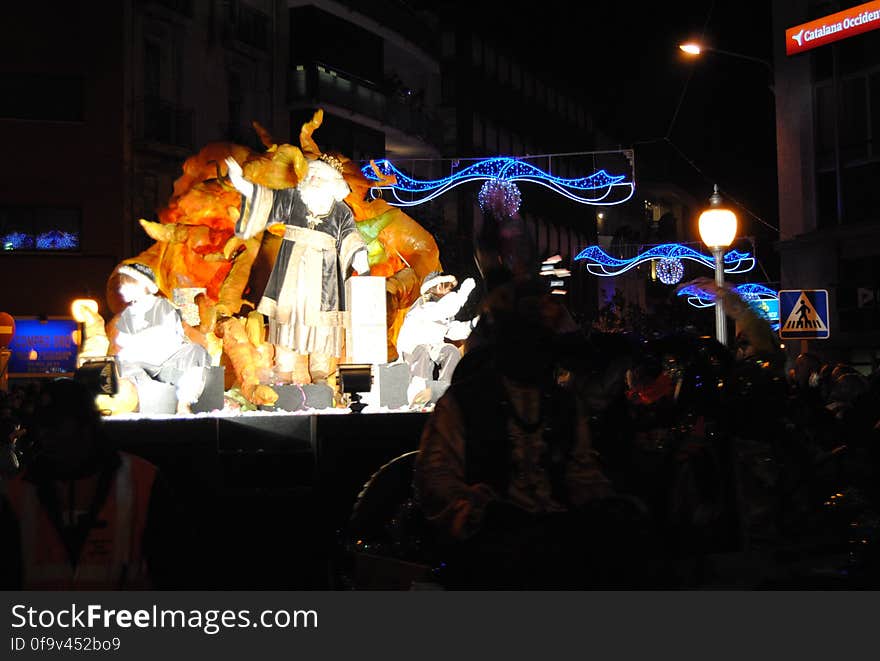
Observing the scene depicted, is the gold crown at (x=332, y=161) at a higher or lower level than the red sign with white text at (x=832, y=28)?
lower

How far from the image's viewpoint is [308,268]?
557 inches

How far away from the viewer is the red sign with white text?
22844 mm

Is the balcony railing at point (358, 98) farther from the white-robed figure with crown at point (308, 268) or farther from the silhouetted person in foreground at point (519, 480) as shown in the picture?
the silhouetted person in foreground at point (519, 480)

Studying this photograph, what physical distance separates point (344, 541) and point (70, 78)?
904 inches

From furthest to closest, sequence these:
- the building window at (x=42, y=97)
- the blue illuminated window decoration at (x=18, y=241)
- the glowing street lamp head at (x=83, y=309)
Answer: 1. the building window at (x=42, y=97)
2. the blue illuminated window decoration at (x=18, y=241)
3. the glowing street lamp head at (x=83, y=309)

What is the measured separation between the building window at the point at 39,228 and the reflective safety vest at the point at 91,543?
77.1 feet

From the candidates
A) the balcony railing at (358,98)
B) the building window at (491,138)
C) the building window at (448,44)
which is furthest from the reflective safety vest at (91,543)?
the building window at (491,138)

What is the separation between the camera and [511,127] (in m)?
47.8

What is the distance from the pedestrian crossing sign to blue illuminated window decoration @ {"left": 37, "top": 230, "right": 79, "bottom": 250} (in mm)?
18903

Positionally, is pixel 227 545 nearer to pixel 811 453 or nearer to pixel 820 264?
pixel 811 453

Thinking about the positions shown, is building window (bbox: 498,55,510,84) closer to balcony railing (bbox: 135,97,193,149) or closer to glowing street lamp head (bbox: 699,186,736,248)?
balcony railing (bbox: 135,97,193,149)

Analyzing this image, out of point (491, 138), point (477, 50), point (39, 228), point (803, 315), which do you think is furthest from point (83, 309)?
point (491, 138)

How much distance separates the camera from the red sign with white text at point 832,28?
22.8 m

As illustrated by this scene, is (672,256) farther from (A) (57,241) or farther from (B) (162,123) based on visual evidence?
(A) (57,241)
